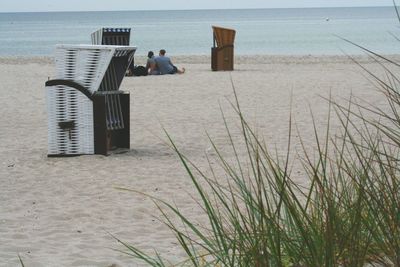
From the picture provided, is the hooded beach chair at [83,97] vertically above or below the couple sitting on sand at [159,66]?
above

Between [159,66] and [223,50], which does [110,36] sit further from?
[223,50]

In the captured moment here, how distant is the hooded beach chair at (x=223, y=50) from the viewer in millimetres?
20188

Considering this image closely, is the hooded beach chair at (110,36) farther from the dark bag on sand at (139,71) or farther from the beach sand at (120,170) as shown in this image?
the dark bag on sand at (139,71)

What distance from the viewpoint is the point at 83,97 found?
7.49 metres

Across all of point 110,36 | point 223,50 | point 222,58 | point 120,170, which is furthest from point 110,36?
point 222,58

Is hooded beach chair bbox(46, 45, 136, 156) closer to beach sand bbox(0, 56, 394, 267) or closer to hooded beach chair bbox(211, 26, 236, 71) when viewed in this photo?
beach sand bbox(0, 56, 394, 267)

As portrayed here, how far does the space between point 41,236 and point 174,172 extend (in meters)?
2.30

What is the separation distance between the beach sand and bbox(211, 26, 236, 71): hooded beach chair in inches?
179

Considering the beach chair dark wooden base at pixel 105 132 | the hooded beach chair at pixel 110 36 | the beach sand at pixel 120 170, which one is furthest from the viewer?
the hooded beach chair at pixel 110 36

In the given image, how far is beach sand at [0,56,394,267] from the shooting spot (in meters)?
4.67

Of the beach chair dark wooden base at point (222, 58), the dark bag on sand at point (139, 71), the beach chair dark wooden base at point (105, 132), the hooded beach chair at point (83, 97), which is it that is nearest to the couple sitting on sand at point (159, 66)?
the dark bag on sand at point (139, 71)

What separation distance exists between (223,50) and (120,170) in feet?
43.7

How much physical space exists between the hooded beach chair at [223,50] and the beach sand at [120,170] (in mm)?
4537

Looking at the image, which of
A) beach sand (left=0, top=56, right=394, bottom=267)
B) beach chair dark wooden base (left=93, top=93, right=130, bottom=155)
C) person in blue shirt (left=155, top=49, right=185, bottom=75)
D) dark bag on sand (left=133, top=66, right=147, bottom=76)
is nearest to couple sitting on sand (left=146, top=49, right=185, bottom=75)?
person in blue shirt (left=155, top=49, right=185, bottom=75)
